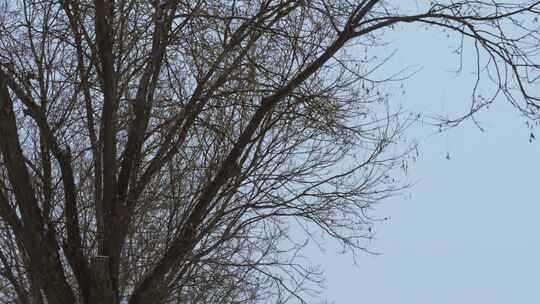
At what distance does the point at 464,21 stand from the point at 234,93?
1711mm

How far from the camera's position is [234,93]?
5.87m

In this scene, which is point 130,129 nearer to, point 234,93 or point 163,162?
point 163,162

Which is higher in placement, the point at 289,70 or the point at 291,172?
the point at 289,70

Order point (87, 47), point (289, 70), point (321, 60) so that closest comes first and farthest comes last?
point (321, 60), point (87, 47), point (289, 70)

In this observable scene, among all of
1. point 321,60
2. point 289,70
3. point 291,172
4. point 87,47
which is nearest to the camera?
point 321,60

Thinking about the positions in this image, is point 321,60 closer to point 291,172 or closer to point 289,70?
point 289,70

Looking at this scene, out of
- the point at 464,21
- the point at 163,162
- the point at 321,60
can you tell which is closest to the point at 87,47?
the point at 163,162

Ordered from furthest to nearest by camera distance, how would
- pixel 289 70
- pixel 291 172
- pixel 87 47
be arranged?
pixel 291 172 → pixel 289 70 → pixel 87 47

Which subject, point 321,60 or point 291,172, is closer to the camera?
point 321,60

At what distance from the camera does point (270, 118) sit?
5902 mm

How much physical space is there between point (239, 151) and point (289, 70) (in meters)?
0.96

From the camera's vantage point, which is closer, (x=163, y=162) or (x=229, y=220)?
(x=163, y=162)

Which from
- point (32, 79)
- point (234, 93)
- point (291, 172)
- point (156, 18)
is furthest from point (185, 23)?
point (291, 172)

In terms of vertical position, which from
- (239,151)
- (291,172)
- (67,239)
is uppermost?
(291,172)
